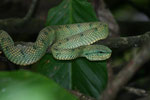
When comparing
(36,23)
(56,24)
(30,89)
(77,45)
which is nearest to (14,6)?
(36,23)

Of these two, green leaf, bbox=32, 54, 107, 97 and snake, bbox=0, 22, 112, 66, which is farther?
green leaf, bbox=32, 54, 107, 97

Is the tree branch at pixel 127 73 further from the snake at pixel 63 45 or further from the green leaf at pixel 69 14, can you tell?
the green leaf at pixel 69 14

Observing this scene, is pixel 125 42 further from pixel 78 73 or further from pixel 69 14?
pixel 69 14

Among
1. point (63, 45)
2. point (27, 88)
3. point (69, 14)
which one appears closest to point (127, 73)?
point (27, 88)

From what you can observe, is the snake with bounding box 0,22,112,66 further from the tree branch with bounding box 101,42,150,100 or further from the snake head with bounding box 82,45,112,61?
the tree branch with bounding box 101,42,150,100

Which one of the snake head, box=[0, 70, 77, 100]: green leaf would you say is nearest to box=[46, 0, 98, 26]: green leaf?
the snake head

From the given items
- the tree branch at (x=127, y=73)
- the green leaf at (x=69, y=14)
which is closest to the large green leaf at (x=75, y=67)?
the green leaf at (x=69, y=14)
